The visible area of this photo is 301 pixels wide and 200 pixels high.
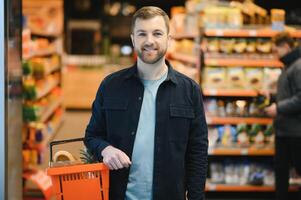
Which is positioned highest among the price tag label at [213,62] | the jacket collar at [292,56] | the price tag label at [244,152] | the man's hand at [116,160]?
the jacket collar at [292,56]

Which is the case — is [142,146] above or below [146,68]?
below

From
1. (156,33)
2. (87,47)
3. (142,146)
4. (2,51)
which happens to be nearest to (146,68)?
(156,33)

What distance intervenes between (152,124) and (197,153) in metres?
0.28

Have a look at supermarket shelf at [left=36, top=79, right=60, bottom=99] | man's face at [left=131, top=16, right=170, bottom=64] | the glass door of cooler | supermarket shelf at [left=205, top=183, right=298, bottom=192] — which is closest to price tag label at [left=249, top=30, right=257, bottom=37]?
supermarket shelf at [left=205, top=183, right=298, bottom=192]

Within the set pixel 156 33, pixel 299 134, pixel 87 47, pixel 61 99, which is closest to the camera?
pixel 156 33

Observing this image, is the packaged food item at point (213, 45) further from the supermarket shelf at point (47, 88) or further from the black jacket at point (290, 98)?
the supermarket shelf at point (47, 88)

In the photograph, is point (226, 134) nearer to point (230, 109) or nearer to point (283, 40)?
point (230, 109)

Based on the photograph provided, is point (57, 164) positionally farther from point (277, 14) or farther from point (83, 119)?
point (83, 119)

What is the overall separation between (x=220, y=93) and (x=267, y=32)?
832mm

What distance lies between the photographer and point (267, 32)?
21.3 ft

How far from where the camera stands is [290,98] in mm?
5559

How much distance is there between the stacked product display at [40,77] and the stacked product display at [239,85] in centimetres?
194

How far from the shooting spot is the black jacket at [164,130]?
2.91m

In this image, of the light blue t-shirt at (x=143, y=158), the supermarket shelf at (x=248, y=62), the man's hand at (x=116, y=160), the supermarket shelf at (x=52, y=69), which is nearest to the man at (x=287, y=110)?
the supermarket shelf at (x=248, y=62)
